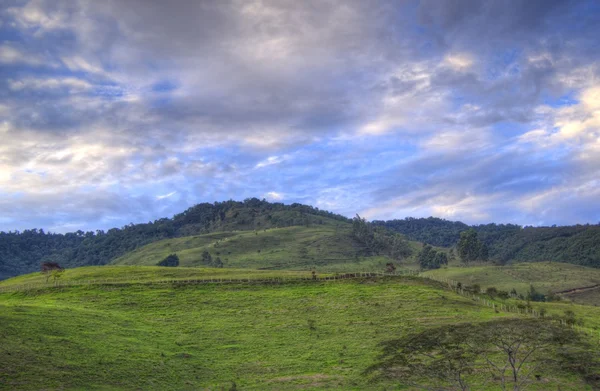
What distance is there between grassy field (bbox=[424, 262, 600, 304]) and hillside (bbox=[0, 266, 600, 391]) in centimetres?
6391

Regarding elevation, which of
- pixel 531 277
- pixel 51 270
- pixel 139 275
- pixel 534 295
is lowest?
pixel 534 295

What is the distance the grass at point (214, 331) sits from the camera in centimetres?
5646

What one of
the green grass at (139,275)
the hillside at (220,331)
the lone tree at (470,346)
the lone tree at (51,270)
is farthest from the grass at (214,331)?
the lone tree at (51,270)

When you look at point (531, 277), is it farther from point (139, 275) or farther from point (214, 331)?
point (214, 331)

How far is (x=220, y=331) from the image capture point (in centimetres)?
7644

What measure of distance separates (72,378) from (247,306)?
1477 inches

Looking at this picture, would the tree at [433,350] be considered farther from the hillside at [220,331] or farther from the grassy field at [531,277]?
the grassy field at [531,277]

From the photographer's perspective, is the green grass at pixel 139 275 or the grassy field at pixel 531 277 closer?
the green grass at pixel 139 275

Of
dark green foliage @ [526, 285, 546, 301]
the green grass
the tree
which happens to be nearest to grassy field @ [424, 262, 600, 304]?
dark green foliage @ [526, 285, 546, 301]

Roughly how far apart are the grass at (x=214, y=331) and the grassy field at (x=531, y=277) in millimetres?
71706

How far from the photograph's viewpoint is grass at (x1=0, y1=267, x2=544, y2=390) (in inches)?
2223

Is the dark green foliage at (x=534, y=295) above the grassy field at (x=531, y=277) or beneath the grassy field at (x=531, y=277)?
beneath

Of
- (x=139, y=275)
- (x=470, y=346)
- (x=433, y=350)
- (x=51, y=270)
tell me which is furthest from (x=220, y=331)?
(x=51, y=270)

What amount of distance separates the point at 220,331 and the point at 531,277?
126 metres
